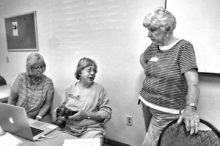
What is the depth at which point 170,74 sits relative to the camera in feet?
4.43

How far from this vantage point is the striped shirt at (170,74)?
1.29 metres

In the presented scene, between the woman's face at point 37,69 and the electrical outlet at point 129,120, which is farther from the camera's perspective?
the electrical outlet at point 129,120

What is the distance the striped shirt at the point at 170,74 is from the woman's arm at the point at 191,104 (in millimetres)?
52

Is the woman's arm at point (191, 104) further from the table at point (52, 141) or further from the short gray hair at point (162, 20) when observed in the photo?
the table at point (52, 141)

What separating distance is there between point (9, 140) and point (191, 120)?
43.6 inches

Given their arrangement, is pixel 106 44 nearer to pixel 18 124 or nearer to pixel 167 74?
pixel 167 74

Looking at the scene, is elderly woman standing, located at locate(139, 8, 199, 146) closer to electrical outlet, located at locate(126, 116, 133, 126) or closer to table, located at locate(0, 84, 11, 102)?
electrical outlet, located at locate(126, 116, 133, 126)

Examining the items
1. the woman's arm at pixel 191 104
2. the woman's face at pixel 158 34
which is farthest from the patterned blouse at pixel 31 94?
the woman's arm at pixel 191 104

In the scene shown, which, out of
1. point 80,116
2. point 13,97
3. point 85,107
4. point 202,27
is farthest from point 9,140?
point 202,27

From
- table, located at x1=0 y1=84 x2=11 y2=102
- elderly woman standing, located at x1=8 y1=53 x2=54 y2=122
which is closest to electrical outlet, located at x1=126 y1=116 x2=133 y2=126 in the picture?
elderly woman standing, located at x1=8 y1=53 x2=54 y2=122

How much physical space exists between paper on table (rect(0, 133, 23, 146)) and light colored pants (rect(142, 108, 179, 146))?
0.94 metres

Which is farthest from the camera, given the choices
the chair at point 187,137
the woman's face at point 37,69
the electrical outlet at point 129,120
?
the electrical outlet at point 129,120

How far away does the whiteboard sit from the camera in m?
1.56

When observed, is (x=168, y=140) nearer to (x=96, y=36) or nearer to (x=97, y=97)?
(x=97, y=97)
